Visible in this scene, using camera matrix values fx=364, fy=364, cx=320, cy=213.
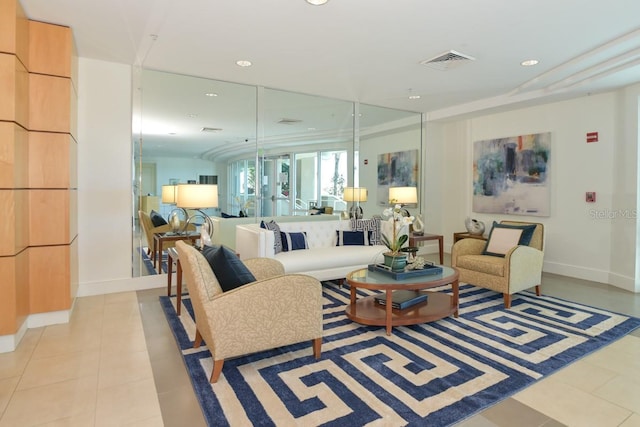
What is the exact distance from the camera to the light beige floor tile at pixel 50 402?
1960 mm

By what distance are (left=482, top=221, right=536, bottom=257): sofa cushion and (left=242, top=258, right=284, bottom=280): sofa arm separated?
284 centimetres

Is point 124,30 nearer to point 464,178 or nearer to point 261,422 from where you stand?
point 261,422

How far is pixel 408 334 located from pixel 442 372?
637mm

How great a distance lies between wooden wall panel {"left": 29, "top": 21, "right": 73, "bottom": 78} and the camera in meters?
3.21

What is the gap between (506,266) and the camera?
12.6ft

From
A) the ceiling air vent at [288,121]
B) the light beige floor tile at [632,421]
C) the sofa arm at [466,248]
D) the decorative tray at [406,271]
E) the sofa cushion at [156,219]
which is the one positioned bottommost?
the light beige floor tile at [632,421]

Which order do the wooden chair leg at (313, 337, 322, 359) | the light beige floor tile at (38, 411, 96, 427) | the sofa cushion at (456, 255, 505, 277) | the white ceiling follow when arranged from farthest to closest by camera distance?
the sofa cushion at (456, 255, 505, 277), the white ceiling, the wooden chair leg at (313, 337, 322, 359), the light beige floor tile at (38, 411, 96, 427)

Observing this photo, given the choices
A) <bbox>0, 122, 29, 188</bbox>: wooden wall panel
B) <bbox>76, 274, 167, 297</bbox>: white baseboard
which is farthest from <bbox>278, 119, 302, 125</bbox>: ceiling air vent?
<bbox>0, 122, 29, 188</bbox>: wooden wall panel

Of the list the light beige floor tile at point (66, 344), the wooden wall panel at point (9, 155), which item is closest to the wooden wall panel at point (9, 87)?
the wooden wall panel at point (9, 155)

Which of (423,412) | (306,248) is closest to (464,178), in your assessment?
(306,248)

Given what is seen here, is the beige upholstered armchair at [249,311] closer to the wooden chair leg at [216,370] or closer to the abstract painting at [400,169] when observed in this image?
the wooden chair leg at [216,370]

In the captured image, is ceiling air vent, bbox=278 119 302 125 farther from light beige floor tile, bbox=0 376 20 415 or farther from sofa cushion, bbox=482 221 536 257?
light beige floor tile, bbox=0 376 20 415

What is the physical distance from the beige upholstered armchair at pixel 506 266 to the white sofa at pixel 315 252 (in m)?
1.03

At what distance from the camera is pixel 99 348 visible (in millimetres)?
2822
